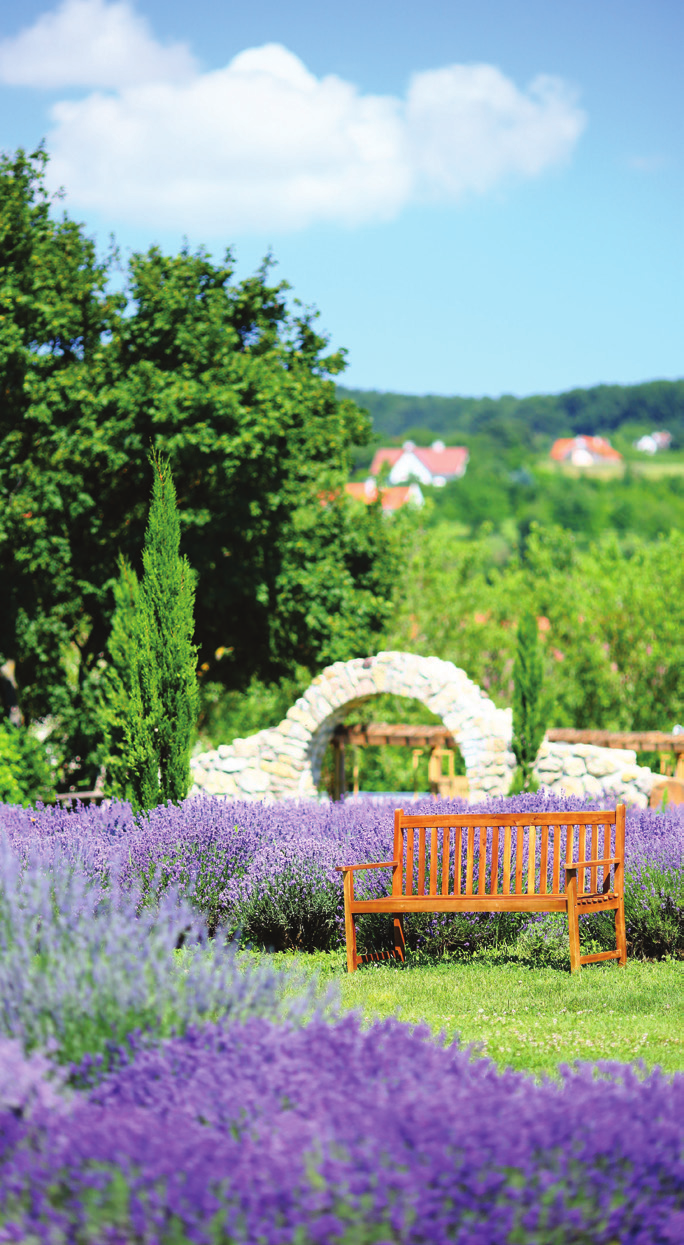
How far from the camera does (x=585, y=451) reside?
86875 millimetres

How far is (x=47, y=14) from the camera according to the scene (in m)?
15.3

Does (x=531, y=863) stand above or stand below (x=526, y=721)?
below

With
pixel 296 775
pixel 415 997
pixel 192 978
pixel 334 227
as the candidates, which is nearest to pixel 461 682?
pixel 296 775

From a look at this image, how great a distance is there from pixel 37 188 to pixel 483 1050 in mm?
14320

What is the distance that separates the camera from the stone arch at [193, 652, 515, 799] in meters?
13.6

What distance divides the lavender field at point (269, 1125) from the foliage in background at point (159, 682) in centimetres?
571

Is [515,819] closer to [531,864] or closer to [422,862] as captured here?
[531,864]

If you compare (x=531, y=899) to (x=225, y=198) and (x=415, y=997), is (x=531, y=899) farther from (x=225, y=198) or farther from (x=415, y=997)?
(x=225, y=198)

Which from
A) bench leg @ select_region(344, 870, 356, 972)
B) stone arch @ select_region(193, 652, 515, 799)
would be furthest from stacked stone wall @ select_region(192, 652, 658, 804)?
bench leg @ select_region(344, 870, 356, 972)

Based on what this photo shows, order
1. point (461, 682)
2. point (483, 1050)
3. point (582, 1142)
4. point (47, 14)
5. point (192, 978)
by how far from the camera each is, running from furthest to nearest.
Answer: point (47, 14) → point (461, 682) → point (483, 1050) → point (192, 978) → point (582, 1142)

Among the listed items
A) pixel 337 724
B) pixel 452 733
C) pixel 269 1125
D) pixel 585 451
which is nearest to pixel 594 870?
pixel 269 1125

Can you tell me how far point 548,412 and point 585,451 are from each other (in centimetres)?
2035

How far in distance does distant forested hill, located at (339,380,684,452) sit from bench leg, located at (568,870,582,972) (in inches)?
3602

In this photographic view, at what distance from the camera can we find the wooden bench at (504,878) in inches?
249
